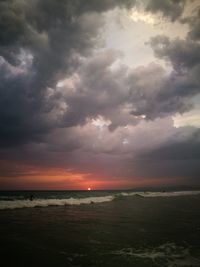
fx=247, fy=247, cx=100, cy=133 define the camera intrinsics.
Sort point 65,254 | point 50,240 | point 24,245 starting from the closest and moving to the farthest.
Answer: point 65,254
point 24,245
point 50,240

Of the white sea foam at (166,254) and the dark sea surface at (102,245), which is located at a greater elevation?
the dark sea surface at (102,245)

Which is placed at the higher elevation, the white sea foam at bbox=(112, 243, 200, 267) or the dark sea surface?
the dark sea surface

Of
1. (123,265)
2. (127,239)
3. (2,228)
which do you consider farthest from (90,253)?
(2,228)

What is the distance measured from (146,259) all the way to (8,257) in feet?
18.9

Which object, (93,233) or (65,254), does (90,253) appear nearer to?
(65,254)

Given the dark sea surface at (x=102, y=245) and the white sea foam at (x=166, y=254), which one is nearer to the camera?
the white sea foam at (x=166, y=254)

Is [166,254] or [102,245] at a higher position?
[102,245]

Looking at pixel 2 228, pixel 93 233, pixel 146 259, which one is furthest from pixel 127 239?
pixel 2 228

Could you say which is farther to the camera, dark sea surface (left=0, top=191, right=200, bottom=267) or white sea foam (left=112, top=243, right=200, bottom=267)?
dark sea surface (left=0, top=191, right=200, bottom=267)

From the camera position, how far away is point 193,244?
41.2 feet

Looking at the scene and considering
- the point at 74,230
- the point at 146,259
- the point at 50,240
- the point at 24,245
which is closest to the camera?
the point at 146,259

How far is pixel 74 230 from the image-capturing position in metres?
16.3

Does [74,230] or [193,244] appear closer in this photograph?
[193,244]

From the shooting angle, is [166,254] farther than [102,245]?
No
